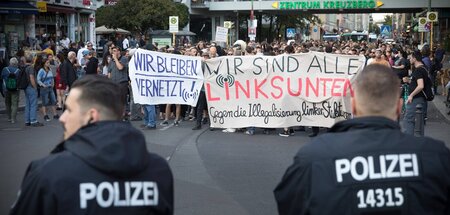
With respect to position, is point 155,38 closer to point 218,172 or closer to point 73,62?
point 73,62

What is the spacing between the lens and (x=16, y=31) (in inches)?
1550

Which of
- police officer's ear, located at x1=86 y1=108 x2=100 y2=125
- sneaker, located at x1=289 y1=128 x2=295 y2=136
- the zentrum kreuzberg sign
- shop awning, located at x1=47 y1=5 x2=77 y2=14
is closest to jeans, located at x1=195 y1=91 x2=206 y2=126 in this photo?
sneaker, located at x1=289 y1=128 x2=295 y2=136

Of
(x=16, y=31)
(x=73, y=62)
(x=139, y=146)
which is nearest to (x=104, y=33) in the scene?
(x=16, y=31)

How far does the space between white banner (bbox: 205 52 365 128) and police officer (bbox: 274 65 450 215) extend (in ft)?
35.8

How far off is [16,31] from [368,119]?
128ft

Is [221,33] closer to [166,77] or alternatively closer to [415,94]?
[166,77]

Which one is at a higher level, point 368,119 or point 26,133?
point 368,119

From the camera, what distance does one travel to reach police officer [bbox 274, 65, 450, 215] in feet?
9.21

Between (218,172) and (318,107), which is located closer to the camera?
(218,172)

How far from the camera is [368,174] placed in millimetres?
2830

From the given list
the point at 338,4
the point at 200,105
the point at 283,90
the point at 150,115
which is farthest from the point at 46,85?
the point at 338,4

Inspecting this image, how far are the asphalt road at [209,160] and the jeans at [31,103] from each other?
284 millimetres

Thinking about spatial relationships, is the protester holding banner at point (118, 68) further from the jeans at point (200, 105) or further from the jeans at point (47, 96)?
the jeans at point (47, 96)

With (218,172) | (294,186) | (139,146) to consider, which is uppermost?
(139,146)
